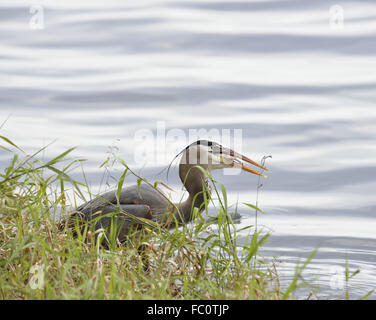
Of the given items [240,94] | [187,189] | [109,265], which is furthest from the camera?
[240,94]

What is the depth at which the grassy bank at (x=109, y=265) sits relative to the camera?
3.91 m

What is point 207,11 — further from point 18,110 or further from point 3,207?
point 3,207

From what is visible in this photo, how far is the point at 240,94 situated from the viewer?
11086 mm

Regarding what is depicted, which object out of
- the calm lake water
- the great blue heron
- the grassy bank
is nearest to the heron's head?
the great blue heron

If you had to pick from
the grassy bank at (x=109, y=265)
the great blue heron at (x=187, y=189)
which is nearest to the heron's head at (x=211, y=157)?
the great blue heron at (x=187, y=189)

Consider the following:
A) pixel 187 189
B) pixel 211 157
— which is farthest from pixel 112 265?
pixel 211 157

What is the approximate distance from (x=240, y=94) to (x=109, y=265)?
695 cm

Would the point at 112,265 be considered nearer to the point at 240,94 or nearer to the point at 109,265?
the point at 109,265

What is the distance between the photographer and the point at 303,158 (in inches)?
365

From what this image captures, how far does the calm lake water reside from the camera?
809 cm

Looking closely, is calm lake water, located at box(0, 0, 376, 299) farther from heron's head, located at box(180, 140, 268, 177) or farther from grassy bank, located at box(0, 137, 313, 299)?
grassy bank, located at box(0, 137, 313, 299)

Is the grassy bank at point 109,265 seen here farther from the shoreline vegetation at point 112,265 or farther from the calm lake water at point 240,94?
the calm lake water at point 240,94

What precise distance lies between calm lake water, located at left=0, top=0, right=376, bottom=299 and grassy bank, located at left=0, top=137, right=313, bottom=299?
1272 mm
